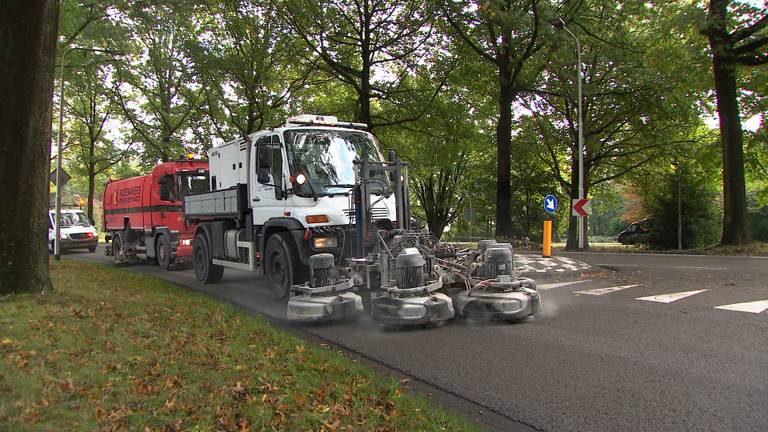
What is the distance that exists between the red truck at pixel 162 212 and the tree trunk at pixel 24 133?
20.6 ft

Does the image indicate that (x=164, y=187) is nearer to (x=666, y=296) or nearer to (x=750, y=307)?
(x=666, y=296)

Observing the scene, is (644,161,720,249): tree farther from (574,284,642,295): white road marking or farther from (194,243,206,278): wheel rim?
(194,243,206,278): wheel rim

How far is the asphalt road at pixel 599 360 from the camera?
3752 millimetres

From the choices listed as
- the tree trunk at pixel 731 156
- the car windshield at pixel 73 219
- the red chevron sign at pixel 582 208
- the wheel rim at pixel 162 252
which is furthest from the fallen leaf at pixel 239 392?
the car windshield at pixel 73 219

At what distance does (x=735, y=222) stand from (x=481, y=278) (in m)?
14.3

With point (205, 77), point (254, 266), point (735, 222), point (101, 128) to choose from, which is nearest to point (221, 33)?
point (205, 77)

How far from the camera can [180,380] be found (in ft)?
13.9

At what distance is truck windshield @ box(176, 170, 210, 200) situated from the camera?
15091mm

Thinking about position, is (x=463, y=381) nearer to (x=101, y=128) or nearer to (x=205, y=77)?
(x=205, y=77)

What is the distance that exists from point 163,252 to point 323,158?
8654mm

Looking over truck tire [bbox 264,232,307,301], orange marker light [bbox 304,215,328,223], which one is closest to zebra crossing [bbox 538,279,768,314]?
orange marker light [bbox 304,215,328,223]

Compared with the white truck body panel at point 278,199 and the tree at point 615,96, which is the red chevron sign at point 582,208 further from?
the white truck body panel at point 278,199

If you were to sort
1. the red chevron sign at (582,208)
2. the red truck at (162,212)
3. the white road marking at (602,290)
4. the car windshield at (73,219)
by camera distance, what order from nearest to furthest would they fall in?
1. the white road marking at (602,290)
2. the red truck at (162,212)
3. the red chevron sign at (582,208)
4. the car windshield at (73,219)

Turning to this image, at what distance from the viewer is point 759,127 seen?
21.4 meters
